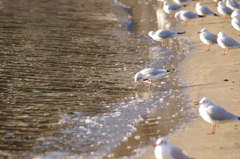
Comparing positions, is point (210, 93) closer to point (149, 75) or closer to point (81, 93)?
point (149, 75)

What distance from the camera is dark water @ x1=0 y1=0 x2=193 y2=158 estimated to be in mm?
5918

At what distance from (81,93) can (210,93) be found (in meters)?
2.96

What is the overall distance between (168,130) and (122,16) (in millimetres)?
16254

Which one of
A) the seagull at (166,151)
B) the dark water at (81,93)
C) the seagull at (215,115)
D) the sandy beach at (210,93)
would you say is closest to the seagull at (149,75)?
the dark water at (81,93)

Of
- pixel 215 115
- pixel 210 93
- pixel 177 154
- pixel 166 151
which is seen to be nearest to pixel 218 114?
pixel 215 115

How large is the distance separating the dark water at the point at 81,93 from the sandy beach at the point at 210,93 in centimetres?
34

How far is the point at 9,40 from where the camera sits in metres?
13.6

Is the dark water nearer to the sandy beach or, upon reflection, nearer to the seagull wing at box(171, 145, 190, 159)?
the sandy beach

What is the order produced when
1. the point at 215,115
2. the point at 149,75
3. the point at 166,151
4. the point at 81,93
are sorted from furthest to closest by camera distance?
the point at 149,75
the point at 81,93
the point at 215,115
the point at 166,151

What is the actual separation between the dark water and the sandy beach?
1.12ft

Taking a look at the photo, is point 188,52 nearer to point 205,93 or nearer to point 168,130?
point 205,93

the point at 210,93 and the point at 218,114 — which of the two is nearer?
the point at 218,114

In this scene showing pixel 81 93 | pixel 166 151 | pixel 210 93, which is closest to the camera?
pixel 166 151

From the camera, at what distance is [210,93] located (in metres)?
7.82
